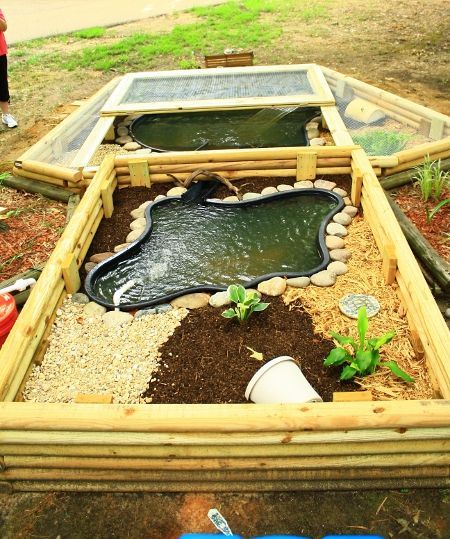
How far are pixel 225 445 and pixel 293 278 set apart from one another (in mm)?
1405

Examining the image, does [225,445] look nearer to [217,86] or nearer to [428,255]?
[428,255]

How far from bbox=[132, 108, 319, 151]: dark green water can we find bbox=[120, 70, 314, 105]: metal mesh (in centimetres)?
19

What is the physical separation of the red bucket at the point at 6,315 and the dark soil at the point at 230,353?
0.86m

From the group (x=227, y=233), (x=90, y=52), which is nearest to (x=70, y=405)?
(x=227, y=233)

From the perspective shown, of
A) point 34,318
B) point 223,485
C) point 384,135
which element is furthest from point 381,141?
point 223,485

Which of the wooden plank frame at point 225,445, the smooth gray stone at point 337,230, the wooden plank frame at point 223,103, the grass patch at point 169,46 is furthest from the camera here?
the grass patch at point 169,46

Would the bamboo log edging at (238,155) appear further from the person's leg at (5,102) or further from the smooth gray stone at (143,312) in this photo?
the person's leg at (5,102)

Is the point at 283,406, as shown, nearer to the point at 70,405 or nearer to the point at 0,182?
the point at 70,405

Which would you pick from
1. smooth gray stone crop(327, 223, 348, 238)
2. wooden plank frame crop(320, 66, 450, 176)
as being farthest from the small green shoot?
wooden plank frame crop(320, 66, 450, 176)

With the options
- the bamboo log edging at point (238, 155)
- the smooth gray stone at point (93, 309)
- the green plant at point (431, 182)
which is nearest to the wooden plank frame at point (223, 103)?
the bamboo log edging at point (238, 155)

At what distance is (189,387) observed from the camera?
101 inches

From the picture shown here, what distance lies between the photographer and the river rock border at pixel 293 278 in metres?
3.15

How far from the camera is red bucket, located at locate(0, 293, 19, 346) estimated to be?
2818 mm

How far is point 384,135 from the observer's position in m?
4.81
